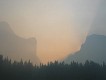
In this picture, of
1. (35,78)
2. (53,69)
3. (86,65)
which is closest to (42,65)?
(53,69)

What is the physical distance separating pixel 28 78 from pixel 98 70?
150ft

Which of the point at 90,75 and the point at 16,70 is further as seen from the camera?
the point at 90,75

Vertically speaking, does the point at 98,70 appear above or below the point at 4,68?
below

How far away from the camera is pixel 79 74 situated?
14125cm

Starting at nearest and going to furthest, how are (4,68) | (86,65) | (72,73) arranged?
(4,68) < (72,73) < (86,65)

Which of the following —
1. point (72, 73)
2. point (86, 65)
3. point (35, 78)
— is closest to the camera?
point (35, 78)

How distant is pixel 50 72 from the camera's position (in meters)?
140

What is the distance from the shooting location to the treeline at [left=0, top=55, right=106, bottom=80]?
12338 centimetres

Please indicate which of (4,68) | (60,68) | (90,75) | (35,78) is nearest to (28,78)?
(35,78)

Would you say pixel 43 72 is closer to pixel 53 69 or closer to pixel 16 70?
pixel 53 69

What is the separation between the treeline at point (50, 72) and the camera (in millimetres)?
123375

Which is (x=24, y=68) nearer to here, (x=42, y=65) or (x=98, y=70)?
(x=42, y=65)

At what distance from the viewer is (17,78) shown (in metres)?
124

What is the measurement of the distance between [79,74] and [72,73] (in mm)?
4217
